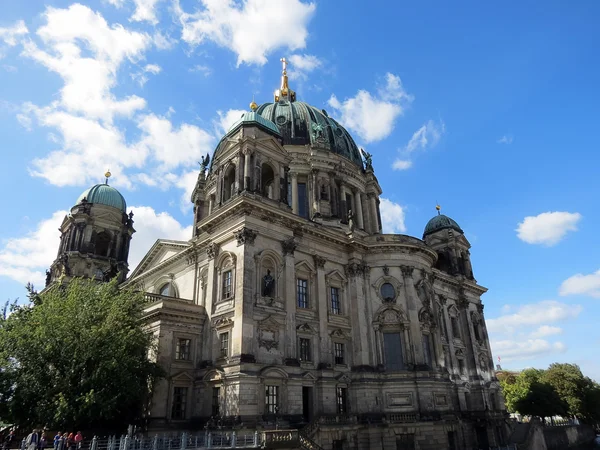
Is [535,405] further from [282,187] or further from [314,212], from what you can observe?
[282,187]

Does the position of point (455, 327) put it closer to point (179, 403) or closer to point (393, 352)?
point (393, 352)

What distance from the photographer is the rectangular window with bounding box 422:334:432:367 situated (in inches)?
1378

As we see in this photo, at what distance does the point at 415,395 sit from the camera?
32469mm

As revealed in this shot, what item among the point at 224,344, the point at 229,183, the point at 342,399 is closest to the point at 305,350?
the point at 342,399

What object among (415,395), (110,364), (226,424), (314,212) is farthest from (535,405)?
(110,364)

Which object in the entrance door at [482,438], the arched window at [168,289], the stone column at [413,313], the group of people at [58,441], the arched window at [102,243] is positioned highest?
the arched window at [102,243]

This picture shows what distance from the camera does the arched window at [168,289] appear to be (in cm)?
3656

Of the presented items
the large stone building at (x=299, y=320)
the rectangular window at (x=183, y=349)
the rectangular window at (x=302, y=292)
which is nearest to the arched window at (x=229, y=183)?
the large stone building at (x=299, y=320)

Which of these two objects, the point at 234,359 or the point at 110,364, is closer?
the point at 110,364

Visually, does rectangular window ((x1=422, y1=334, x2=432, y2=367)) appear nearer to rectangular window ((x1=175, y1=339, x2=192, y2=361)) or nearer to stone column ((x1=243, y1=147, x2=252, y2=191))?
rectangular window ((x1=175, y1=339, x2=192, y2=361))

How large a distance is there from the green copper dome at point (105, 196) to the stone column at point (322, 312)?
3025 centimetres

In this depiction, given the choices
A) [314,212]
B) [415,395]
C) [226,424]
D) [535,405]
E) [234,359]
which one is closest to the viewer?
[226,424]

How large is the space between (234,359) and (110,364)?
6824 millimetres

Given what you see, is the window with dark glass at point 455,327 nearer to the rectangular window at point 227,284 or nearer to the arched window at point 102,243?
the rectangular window at point 227,284
